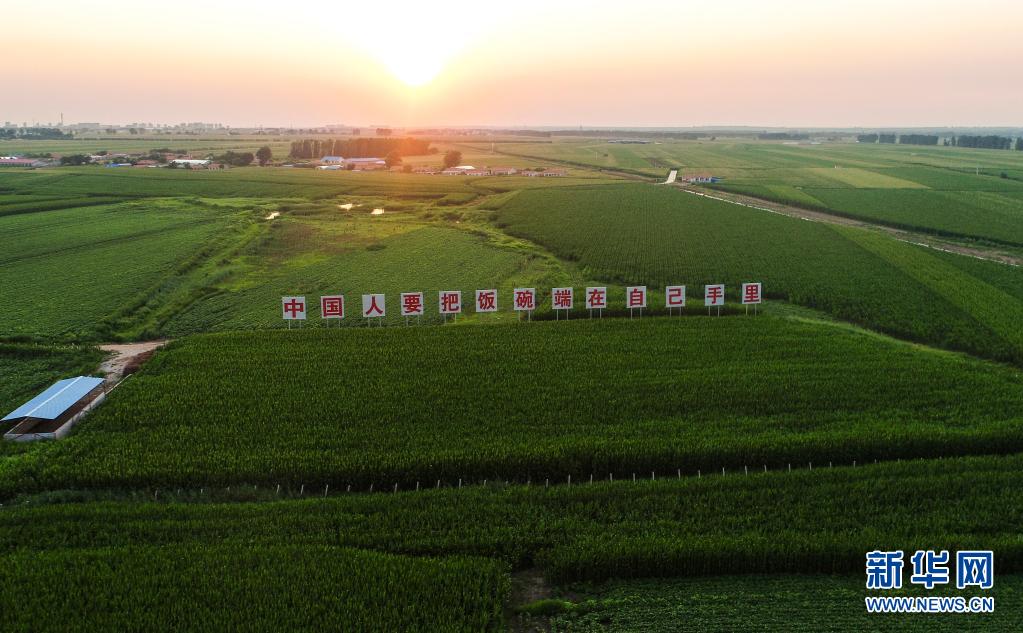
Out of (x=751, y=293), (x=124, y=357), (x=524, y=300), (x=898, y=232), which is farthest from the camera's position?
(x=898, y=232)

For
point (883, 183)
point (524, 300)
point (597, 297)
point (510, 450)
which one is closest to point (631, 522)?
point (510, 450)

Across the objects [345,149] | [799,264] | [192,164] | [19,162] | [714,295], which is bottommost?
[714,295]

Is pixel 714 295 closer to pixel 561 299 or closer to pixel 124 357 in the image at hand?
pixel 561 299

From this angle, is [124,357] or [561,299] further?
[561,299]

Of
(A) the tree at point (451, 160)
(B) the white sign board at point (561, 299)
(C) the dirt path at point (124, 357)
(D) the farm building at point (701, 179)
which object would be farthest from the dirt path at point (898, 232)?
(A) the tree at point (451, 160)

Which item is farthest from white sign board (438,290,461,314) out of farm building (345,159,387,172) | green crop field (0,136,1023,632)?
farm building (345,159,387,172)

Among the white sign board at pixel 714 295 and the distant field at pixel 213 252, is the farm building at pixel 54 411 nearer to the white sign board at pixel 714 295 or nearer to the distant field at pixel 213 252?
the distant field at pixel 213 252

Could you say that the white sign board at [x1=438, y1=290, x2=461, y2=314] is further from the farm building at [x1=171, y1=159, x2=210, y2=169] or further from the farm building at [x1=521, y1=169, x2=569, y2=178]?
the farm building at [x1=171, y1=159, x2=210, y2=169]

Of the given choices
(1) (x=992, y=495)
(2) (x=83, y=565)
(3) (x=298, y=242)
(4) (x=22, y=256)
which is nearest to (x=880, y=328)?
(1) (x=992, y=495)
